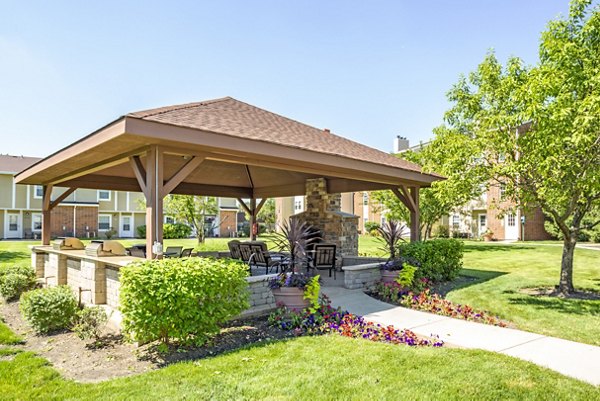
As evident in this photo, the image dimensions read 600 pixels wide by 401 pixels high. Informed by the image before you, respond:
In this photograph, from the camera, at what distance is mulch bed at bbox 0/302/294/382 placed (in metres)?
4.55

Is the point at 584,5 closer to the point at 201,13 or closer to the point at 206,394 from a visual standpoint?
the point at 201,13

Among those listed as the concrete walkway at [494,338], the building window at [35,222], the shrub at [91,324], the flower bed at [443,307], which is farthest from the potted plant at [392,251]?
the building window at [35,222]

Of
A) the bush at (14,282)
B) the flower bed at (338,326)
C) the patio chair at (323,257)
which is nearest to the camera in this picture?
the flower bed at (338,326)

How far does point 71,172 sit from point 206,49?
4.91m

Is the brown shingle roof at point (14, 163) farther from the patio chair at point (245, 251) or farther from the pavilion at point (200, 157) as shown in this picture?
the patio chair at point (245, 251)

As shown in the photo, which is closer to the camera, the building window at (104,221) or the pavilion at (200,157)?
the pavilion at (200,157)

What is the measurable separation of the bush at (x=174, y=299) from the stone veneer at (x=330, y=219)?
21.5ft

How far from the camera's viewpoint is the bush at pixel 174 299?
4746mm

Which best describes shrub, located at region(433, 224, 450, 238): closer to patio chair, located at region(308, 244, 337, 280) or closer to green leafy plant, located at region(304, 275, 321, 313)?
patio chair, located at region(308, 244, 337, 280)

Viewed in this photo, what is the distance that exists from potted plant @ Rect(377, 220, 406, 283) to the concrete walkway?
3.79 ft

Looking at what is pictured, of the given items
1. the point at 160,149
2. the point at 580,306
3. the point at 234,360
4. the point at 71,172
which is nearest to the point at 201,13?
the point at 71,172

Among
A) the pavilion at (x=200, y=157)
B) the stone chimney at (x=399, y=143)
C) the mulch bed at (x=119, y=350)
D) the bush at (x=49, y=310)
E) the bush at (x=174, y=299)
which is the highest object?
the stone chimney at (x=399, y=143)

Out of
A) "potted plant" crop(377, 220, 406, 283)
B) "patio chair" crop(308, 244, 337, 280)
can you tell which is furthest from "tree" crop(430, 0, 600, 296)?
"patio chair" crop(308, 244, 337, 280)

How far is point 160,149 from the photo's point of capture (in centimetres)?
600
